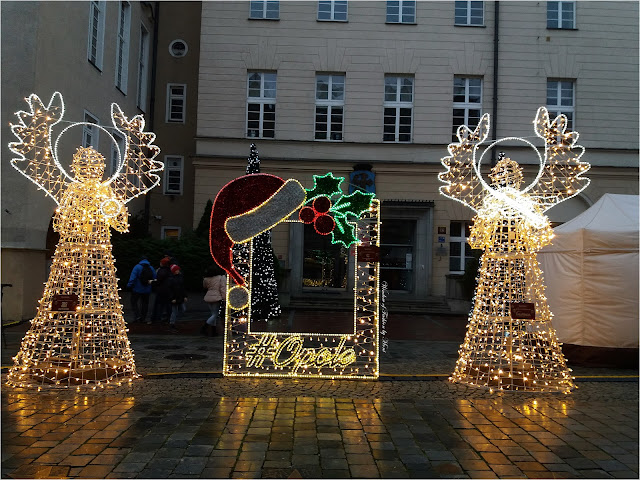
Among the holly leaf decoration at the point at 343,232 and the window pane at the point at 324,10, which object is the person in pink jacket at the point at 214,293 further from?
the window pane at the point at 324,10

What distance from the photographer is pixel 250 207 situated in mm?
7145

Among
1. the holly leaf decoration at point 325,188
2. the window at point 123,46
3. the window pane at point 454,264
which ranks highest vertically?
the window at point 123,46

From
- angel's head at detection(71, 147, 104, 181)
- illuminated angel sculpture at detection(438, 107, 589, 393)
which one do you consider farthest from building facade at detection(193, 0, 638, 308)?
angel's head at detection(71, 147, 104, 181)

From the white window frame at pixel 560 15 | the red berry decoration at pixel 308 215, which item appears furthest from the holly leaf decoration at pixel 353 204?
the white window frame at pixel 560 15

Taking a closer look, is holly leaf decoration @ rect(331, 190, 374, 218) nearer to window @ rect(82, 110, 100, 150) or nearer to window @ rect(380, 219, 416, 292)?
window @ rect(82, 110, 100, 150)

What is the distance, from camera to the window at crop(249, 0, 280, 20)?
1908cm

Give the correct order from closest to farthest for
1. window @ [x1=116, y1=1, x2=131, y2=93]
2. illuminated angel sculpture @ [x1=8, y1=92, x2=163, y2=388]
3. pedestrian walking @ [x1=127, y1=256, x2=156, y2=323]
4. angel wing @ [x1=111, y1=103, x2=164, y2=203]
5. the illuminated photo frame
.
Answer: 1. illuminated angel sculpture @ [x1=8, y1=92, x2=163, y2=388]
2. angel wing @ [x1=111, y1=103, x2=164, y2=203]
3. the illuminated photo frame
4. pedestrian walking @ [x1=127, y1=256, x2=156, y2=323]
5. window @ [x1=116, y1=1, x2=131, y2=93]

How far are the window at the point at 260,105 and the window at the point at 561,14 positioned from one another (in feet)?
32.4

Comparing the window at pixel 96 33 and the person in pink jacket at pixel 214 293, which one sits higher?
the window at pixel 96 33

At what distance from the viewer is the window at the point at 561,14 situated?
1897 cm

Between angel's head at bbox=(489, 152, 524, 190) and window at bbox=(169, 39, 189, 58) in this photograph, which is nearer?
angel's head at bbox=(489, 152, 524, 190)

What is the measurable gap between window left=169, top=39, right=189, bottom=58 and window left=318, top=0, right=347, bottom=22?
672 cm

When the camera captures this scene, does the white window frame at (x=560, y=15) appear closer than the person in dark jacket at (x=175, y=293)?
No

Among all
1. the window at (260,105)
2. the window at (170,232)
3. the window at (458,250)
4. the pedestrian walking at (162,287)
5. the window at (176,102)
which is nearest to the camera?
the pedestrian walking at (162,287)
